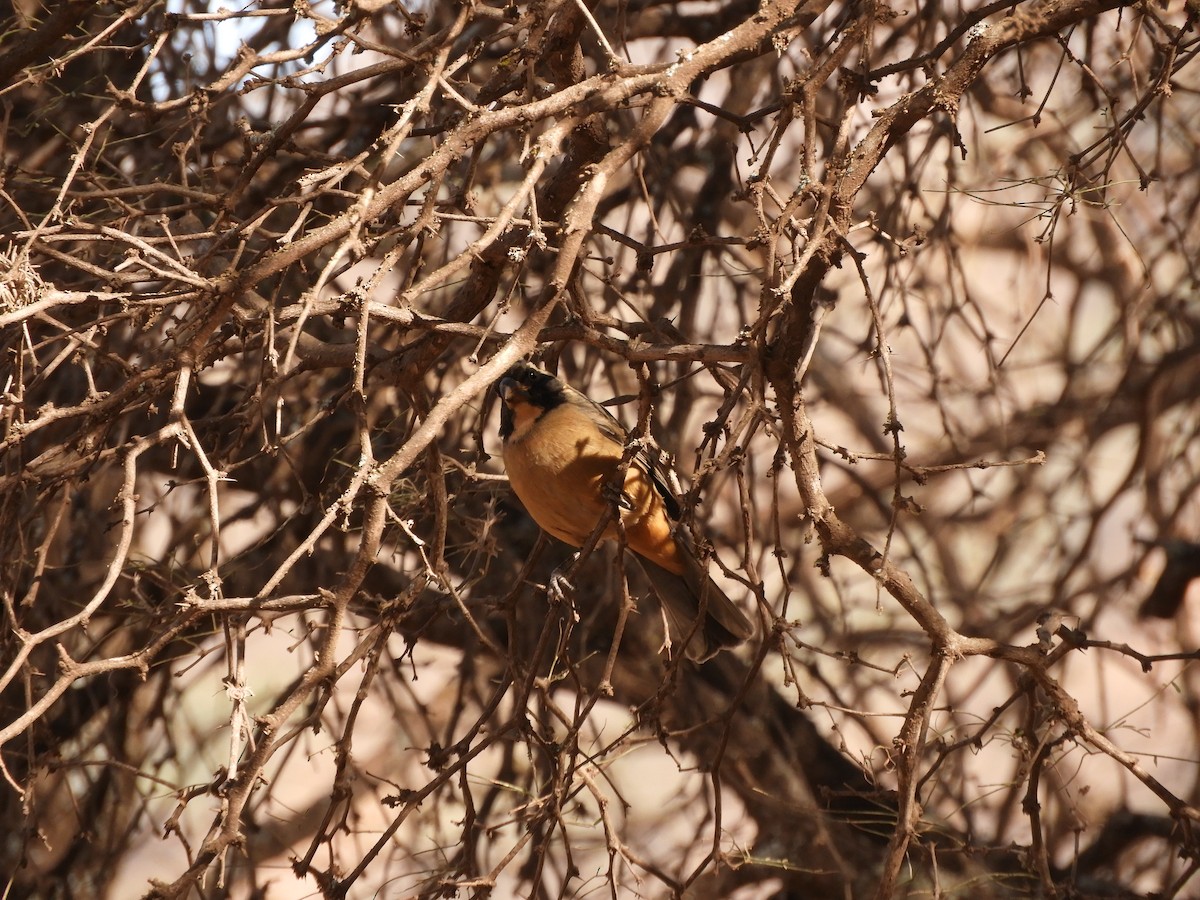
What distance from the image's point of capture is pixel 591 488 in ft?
11.6

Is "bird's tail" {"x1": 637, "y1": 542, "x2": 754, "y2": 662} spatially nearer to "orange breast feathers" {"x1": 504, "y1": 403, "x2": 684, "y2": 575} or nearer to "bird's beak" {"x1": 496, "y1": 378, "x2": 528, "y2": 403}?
"orange breast feathers" {"x1": 504, "y1": 403, "x2": 684, "y2": 575}

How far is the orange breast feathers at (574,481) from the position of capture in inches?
139

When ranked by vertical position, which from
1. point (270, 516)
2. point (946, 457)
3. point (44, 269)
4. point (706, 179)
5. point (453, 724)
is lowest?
point (453, 724)

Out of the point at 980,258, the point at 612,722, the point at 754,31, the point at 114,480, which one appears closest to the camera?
the point at 754,31

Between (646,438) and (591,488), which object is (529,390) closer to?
(591,488)

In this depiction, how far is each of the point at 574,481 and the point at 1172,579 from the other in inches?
110

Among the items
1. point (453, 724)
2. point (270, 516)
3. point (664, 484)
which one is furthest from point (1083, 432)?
point (270, 516)

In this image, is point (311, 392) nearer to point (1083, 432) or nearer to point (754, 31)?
point (754, 31)

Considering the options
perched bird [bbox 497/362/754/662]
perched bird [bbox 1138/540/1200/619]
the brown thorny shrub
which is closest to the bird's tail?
perched bird [bbox 497/362/754/662]

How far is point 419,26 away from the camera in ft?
8.55

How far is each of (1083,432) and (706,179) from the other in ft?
6.20

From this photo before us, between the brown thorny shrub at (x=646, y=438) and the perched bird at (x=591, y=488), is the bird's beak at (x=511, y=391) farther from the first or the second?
the brown thorny shrub at (x=646, y=438)

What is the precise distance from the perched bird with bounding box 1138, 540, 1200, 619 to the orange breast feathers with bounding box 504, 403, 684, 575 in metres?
2.41

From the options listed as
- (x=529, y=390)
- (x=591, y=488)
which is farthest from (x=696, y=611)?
(x=529, y=390)
